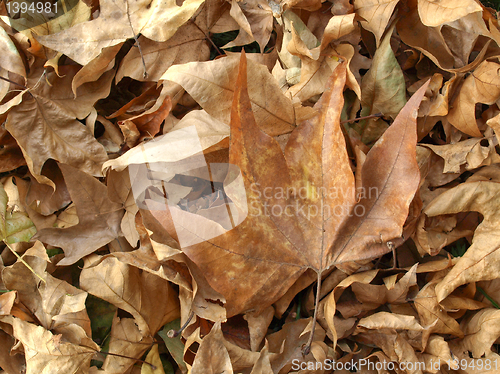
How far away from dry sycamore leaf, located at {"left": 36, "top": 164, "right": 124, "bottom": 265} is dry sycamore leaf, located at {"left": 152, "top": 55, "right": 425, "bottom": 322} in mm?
254

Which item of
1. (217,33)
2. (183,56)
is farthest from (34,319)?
(217,33)

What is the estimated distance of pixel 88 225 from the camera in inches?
33.9

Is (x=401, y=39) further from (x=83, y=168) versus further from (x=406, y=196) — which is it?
(x=83, y=168)

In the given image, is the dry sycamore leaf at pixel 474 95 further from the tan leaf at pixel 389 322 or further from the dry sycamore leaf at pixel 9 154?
the dry sycamore leaf at pixel 9 154

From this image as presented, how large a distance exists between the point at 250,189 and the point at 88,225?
0.43 meters

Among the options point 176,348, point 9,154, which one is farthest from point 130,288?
point 9,154

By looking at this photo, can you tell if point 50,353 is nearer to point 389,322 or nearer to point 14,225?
point 14,225

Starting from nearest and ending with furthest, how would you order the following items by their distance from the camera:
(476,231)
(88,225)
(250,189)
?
1. (250,189)
2. (476,231)
3. (88,225)

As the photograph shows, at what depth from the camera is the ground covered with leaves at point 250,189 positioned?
686 mm

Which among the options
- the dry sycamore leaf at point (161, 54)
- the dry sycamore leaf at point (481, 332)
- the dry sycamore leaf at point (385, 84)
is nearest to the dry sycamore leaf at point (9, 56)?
the dry sycamore leaf at point (161, 54)

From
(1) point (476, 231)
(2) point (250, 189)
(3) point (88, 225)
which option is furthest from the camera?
(3) point (88, 225)

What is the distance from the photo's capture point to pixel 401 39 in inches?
33.8

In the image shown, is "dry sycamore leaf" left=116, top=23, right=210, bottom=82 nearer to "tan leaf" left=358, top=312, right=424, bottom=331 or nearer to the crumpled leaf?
the crumpled leaf

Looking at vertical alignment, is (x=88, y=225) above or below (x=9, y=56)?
below
